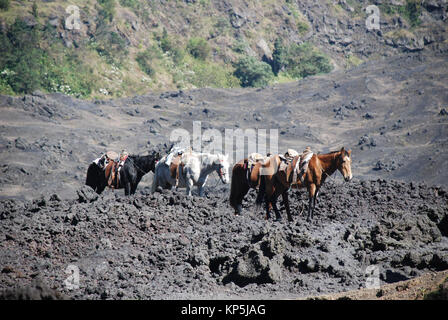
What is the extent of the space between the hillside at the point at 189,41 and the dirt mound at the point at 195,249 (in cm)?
3069

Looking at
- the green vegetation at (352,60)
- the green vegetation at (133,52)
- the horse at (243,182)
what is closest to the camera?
the horse at (243,182)

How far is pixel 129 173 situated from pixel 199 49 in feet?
141

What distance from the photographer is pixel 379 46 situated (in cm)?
7450

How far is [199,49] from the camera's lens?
190 ft

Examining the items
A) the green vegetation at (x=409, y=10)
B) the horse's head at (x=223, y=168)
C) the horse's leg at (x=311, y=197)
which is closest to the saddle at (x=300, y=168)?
the horse's leg at (x=311, y=197)

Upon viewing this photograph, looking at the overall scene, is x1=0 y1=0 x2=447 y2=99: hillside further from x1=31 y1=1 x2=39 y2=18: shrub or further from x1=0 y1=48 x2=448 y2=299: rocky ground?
x1=0 y1=48 x2=448 y2=299: rocky ground

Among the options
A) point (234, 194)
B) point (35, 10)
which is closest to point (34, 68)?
point (35, 10)

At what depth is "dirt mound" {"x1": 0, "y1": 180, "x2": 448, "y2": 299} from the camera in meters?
9.73

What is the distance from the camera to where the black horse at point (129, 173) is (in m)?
16.5

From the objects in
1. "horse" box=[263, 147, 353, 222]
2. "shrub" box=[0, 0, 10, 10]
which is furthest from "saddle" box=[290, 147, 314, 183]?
"shrub" box=[0, 0, 10, 10]

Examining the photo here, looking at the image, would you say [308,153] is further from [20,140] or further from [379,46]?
[379,46]

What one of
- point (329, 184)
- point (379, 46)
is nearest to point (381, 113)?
point (329, 184)

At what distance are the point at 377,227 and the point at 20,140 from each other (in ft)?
68.5

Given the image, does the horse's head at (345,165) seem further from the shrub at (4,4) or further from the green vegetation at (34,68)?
the shrub at (4,4)
